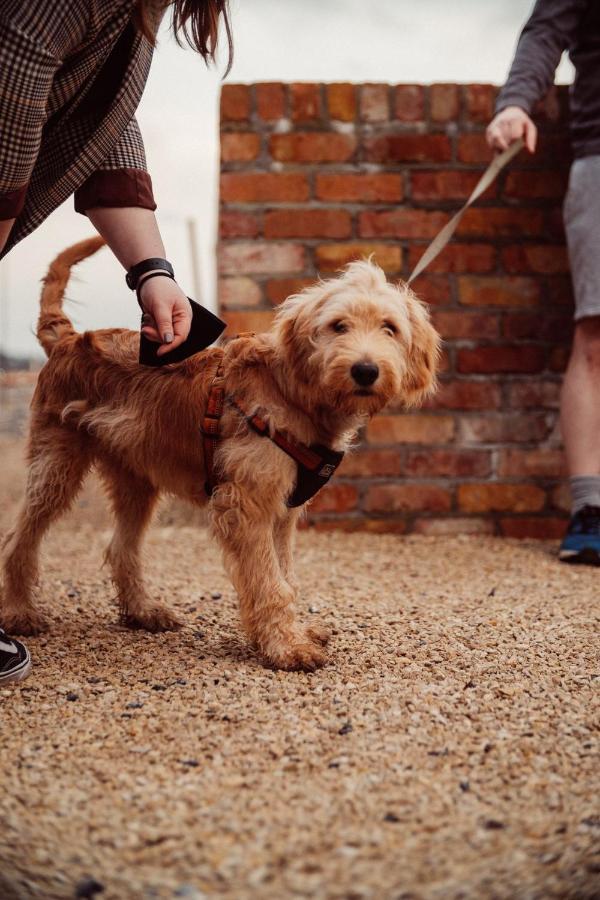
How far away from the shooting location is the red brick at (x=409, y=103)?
4371 millimetres

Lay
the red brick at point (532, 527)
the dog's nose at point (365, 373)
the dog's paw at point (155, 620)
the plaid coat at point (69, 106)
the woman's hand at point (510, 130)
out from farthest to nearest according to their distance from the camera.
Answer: the red brick at point (532, 527)
the woman's hand at point (510, 130)
the dog's paw at point (155, 620)
the dog's nose at point (365, 373)
the plaid coat at point (69, 106)

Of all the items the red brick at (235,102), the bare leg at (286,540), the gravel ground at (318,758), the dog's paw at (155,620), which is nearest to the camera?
the gravel ground at (318,758)

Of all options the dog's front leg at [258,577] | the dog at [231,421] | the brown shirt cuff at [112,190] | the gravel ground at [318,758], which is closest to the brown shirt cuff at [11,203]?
the brown shirt cuff at [112,190]

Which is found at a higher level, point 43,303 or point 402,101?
point 402,101

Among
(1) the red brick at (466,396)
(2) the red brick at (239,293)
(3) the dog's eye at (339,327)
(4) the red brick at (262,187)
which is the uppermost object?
(4) the red brick at (262,187)

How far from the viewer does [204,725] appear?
1.96 metres

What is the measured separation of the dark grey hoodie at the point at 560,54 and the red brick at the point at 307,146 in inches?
35.9

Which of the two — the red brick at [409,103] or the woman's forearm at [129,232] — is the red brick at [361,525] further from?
the woman's forearm at [129,232]

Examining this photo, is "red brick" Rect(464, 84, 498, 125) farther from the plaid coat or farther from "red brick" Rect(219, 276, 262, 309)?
the plaid coat

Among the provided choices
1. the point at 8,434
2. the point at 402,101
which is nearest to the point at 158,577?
the point at 402,101

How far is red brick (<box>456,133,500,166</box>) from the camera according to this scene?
173 inches

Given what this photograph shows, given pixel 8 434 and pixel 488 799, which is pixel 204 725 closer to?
pixel 488 799

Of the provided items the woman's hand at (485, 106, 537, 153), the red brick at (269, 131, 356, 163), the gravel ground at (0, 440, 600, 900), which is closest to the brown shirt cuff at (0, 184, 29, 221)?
the gravel ground at (0, 440, 600, 900)

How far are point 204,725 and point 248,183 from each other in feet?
10.4
